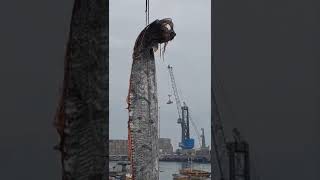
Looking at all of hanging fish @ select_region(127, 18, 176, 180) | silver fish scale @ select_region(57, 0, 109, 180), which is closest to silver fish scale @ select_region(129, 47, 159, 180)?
hanging fish @ select_region(127, 18, 176, 180)

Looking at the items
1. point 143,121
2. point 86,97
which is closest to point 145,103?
point 143,121

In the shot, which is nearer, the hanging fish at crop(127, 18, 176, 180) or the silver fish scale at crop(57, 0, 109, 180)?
the silver fish scale at crop(57, 0, 109, 180)

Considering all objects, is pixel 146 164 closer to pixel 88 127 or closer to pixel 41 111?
pixel 41 111

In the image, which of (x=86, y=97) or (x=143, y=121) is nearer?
(x=86, y=97)

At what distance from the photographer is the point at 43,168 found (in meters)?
3.37

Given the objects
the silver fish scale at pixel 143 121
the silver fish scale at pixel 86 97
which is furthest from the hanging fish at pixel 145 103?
the silver fish scale at pixel 86 97

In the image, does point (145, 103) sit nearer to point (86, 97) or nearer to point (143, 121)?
point (143, 121)

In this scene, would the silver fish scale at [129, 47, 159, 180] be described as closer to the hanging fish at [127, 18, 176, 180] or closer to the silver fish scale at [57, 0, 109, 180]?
the hanging fish at [127, 18, 176, 180]

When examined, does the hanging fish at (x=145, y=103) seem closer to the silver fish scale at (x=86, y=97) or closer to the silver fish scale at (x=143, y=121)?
the silver fish scale at (x=143, y=121)

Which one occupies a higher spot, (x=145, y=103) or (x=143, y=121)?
(x=145, y=103)

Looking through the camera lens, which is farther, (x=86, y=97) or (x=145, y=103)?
(x=145, y=103)
